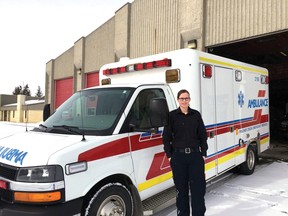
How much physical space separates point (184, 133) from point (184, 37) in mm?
9482

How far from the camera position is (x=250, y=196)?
5.51 meters

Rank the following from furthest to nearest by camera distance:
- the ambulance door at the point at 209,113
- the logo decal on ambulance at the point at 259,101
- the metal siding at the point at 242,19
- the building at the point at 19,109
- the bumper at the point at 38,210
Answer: the building at the point at 19,109
the metal siding at the point at 242,19
the logo decal on ambulance at the point at 259,101
the ambulance door at the point at 209,113
the bumper at the point at 38,210

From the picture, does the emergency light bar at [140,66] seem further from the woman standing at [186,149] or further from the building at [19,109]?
the building at [19,109]

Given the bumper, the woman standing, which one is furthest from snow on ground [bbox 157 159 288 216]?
the bumper

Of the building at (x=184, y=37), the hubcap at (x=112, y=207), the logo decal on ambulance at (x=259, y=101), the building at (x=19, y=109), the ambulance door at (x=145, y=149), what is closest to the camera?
the hubcap at (x=112, y=207)

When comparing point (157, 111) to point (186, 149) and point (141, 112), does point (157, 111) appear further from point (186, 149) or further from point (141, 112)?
point (186, 149)

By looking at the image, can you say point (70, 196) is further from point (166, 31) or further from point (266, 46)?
point (266, 46)

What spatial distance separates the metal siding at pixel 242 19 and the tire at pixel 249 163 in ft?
14.9

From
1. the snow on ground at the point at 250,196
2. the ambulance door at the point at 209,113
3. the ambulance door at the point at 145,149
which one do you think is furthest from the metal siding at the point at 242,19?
the ambulance door at the point at 145,149

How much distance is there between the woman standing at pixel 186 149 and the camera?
3777 millimetres

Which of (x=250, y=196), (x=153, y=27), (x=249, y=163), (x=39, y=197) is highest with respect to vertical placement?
(x=153, y=27)

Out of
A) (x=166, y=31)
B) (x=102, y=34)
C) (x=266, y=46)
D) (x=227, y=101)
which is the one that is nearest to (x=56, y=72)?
(x=102, y=34)

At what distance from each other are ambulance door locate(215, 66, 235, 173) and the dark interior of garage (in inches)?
261

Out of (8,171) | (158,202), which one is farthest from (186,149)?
(8,171)
